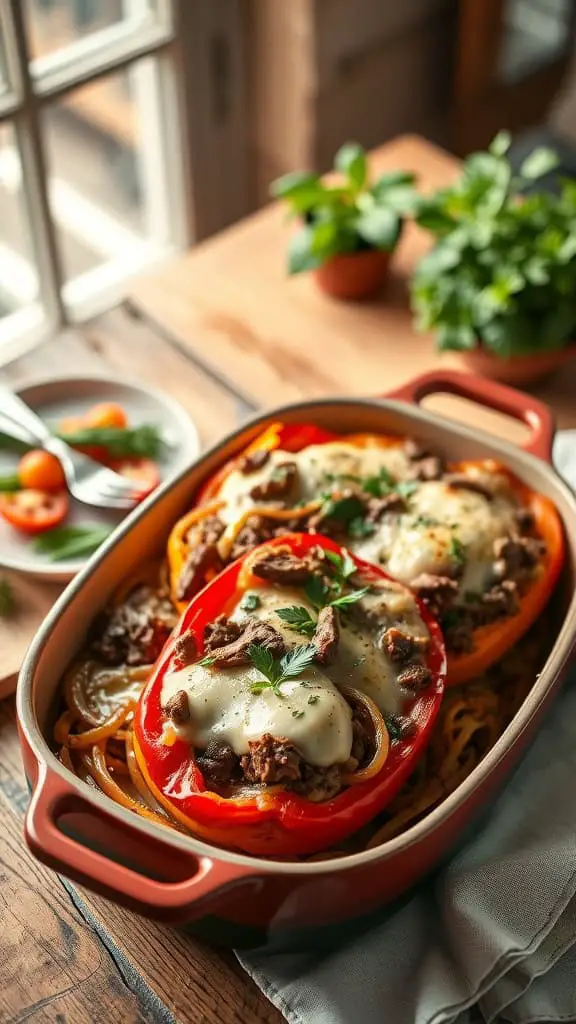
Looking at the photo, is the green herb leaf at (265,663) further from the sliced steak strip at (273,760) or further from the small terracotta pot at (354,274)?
the small terracotta pot at (354,274)

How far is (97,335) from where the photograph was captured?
188 cm

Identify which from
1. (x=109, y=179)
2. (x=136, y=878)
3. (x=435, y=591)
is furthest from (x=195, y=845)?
(x=109, y=179)

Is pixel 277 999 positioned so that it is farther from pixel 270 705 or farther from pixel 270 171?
pixel 270 171

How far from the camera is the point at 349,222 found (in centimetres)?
183

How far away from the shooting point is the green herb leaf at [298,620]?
1.16m

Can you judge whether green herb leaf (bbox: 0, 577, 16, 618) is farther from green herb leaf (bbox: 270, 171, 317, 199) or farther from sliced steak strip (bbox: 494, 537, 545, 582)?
green herb leaf (bbox: 270, 171, 317, 199)

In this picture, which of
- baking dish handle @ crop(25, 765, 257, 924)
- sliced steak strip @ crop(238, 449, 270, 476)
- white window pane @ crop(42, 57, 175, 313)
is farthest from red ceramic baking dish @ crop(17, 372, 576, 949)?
white window pane @ crop(42, 57, 175, 313)

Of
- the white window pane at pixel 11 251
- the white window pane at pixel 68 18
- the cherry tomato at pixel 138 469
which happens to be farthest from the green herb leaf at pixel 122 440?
the white window pane at pixel 68 18

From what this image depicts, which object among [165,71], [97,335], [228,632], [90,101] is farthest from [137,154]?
[228,632]

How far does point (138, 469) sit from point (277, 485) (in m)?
0.36

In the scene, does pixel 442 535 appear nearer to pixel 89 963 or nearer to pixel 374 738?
pixel 374 738

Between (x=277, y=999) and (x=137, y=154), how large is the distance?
1.89 m

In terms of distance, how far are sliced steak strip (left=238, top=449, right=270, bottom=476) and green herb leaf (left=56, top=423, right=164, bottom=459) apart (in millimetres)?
309

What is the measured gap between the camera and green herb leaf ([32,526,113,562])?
153 cm
